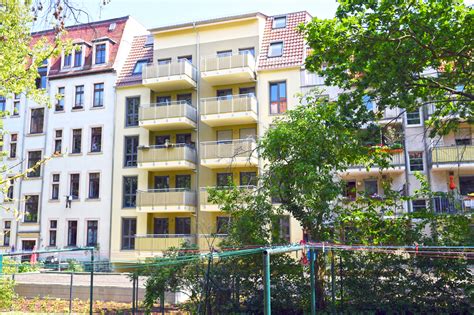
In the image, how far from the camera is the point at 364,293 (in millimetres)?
10578

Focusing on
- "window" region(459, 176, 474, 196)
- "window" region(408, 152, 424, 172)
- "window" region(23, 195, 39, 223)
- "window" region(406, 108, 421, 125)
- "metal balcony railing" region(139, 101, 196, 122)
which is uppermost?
"metal balcony railing" region(139, 101, 196, 122)

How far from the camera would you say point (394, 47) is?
11.2 m

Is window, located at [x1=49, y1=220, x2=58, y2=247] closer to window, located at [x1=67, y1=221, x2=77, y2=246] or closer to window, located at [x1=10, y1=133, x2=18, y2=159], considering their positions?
window, located at [x1=67, y1=221, x2=77, y2=246]

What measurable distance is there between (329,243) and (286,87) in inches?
740

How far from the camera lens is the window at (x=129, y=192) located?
1206 inches

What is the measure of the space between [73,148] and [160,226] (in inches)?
355

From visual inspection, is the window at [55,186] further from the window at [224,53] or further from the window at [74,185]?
the window at [224,53]

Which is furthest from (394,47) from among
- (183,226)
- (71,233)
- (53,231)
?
(53,231)

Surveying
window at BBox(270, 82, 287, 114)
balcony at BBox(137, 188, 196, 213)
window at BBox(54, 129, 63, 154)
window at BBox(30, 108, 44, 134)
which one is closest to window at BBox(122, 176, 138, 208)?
balcony at BBox(137, 188, 196, 213)

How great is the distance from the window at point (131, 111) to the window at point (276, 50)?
9.65 meters

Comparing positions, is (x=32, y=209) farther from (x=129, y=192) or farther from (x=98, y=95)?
(x=98, y=95)

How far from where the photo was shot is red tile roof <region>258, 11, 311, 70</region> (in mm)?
28734

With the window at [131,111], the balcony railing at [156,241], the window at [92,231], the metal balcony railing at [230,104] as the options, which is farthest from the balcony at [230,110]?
the window at [92,231]

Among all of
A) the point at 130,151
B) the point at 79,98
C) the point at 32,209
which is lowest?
the point at 32,209
